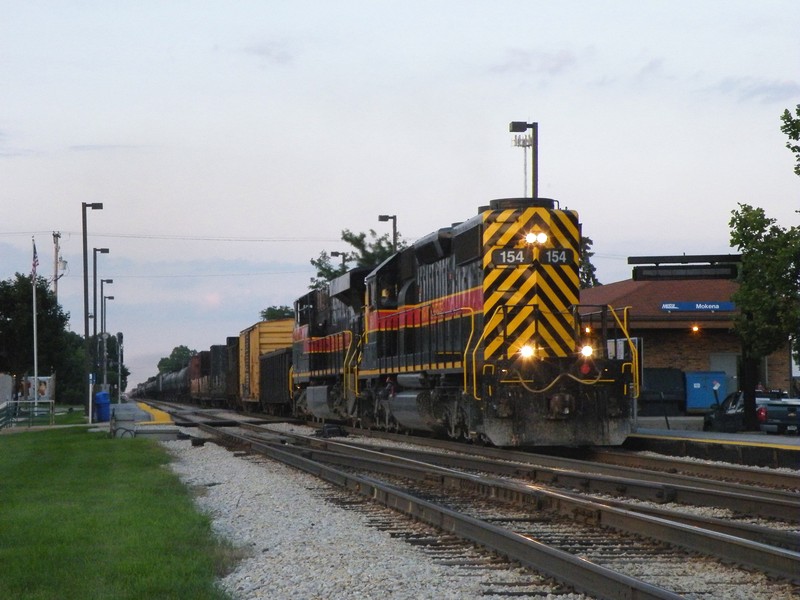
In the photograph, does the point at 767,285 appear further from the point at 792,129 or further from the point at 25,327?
the point at 25,327

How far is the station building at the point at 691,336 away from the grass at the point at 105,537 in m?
24.8

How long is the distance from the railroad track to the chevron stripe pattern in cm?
448

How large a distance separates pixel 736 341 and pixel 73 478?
29.2 m

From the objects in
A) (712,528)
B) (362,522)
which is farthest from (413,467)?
(712,528)

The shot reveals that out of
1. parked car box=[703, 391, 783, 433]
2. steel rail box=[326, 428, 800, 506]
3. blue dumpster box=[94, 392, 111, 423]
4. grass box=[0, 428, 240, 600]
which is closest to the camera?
grass box=[0, 428, 240, 600]

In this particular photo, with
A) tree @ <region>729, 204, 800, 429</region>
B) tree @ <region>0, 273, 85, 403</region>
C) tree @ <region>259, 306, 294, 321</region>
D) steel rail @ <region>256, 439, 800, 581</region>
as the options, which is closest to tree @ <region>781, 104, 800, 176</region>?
tree @ <region>729, 204, 800, 429</region>

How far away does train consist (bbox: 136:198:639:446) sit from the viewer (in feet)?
54.5

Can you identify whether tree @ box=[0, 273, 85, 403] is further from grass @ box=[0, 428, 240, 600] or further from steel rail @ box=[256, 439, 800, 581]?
steel rail @ box=[256, 439, 800, 581]

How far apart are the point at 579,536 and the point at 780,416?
57.9 ft

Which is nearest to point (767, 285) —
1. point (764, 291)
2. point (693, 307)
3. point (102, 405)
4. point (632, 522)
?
point (764, 291)

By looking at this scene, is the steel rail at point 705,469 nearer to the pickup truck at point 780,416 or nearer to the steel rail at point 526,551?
the steel rail at point 526,551

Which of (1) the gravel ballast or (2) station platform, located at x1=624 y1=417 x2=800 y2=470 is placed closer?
(1) the gravel ballast

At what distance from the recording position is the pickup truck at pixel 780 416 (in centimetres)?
2446

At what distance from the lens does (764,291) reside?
24.4 m
